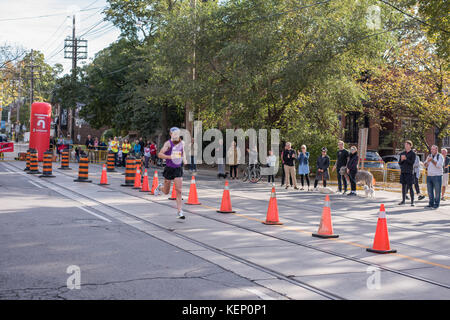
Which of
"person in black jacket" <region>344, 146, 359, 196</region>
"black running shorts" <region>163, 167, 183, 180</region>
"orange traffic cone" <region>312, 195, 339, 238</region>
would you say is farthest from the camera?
"person in black jacket" <region>344, 146, 359, 196</region>

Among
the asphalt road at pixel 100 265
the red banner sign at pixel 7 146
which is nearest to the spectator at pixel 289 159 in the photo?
the asphalt road at pixel 100 265

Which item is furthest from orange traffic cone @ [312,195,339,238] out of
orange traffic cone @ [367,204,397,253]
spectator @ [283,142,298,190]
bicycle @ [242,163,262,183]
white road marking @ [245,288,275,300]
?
bicycle @ [242,163,262,183]

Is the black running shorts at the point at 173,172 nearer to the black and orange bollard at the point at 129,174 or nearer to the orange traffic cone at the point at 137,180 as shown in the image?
the orange traffic cone at the point at 137,180

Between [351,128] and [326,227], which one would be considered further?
[351,128]

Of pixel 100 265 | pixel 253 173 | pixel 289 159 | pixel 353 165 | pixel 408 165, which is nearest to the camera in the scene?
pixel 100 265

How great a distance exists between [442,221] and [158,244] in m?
8.08

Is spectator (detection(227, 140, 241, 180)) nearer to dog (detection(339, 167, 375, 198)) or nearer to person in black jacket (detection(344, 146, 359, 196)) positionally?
person in black jacket (detection(344, 146, 359, 196))

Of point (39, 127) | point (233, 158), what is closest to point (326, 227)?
point (233, 158)

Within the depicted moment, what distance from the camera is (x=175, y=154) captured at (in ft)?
36.5

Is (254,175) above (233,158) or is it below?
below

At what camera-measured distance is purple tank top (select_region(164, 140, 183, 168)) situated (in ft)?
36.6

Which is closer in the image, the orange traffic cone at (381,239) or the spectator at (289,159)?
the orange traffic cone at (381,239)

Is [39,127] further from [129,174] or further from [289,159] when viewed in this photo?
[289,159]

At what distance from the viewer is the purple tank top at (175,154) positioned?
11.2 metres
